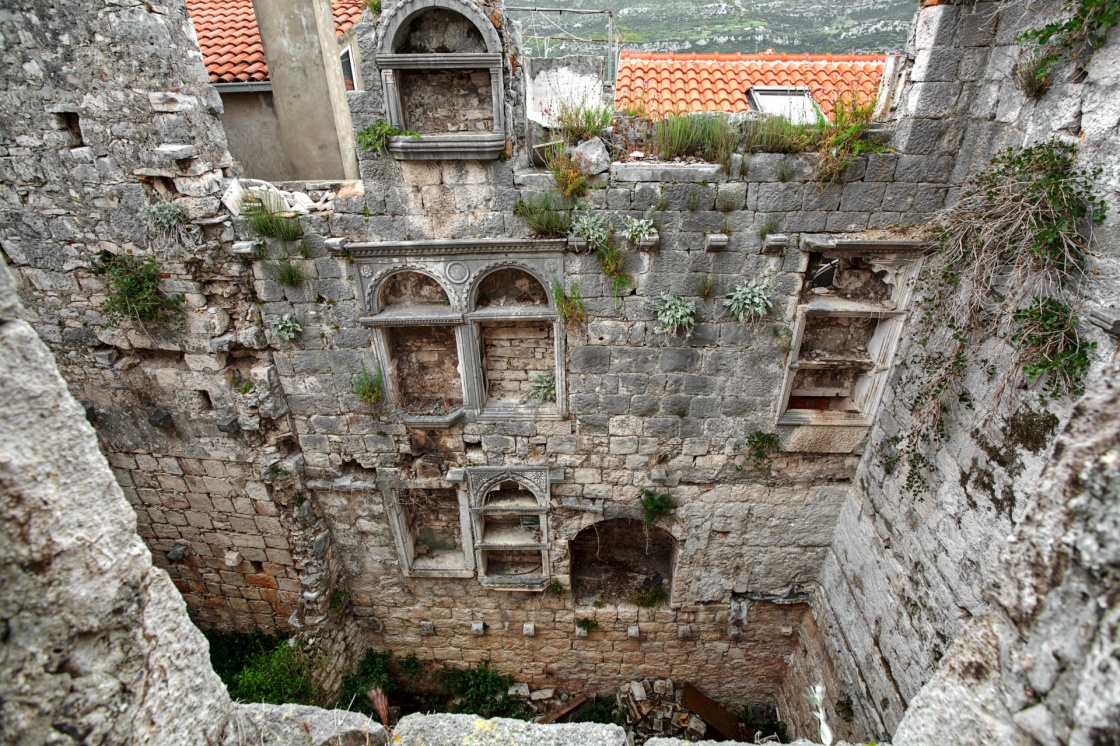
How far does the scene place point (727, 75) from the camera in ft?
26.6

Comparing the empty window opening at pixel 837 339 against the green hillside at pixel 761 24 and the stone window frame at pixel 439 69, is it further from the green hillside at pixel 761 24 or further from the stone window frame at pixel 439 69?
the green hillside at pixel 761 24

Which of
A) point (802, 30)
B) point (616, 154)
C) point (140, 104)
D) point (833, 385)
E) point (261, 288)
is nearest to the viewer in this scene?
point (140, 104)

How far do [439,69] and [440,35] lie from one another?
12.7 inches

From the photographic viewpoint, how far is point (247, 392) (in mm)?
4910

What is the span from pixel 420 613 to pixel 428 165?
211 inches

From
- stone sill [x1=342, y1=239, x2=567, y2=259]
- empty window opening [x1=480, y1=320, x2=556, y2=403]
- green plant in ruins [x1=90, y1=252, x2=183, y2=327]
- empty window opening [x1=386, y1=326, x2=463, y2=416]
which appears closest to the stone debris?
empty window opening [x1=480, y1=320, x2=556, y2=403]

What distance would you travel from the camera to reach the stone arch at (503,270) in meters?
4.50

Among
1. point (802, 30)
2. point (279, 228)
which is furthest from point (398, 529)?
point (802, 30)

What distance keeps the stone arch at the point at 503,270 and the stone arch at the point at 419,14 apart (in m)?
1.64

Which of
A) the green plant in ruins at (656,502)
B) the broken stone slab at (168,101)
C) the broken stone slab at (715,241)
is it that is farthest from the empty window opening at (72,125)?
the green plant in ruins at (656,502)

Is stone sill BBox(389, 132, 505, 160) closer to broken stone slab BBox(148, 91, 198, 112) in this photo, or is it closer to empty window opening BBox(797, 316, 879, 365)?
broken stone slab BBox(148, 91, 198, 112)

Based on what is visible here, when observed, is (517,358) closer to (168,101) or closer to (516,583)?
(516,583)

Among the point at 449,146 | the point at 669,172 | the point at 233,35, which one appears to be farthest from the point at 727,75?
the point at 233,35

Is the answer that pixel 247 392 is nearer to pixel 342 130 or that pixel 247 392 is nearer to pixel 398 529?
pixel 398 529
